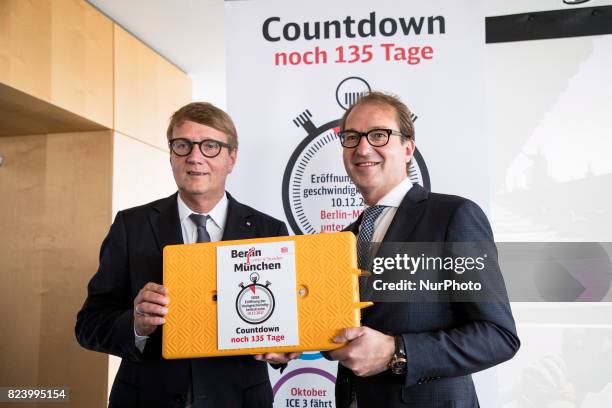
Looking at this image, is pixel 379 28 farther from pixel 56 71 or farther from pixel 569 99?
pixel 56 71

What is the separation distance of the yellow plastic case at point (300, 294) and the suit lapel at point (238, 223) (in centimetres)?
31

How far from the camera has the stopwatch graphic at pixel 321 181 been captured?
6.10 ft

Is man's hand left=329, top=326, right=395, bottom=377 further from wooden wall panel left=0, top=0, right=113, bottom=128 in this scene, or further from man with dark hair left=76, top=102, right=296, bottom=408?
wooden wall panel left=0, top=0, right=113, bottom=128

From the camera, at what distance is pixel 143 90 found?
393 centimetres

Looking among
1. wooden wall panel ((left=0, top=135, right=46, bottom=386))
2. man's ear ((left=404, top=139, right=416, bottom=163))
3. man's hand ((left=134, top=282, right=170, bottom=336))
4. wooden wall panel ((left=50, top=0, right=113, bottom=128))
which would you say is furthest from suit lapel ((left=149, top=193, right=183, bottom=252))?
wooden wall panel ((left=0, top=135, right=46, bottom=386))

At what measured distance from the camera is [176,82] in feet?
14.5

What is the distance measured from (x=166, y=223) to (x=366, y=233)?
0.54m

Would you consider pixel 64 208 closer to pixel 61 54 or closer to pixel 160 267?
pixel 61 54

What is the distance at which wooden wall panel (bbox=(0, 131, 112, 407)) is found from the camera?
351 cm

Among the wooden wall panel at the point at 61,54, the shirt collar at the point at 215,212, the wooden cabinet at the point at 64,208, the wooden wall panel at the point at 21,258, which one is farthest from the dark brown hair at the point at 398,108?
the wooden wall panel at the point at 21,258

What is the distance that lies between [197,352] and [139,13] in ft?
9.37

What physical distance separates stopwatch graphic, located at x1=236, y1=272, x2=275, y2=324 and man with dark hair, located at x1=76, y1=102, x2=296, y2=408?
0.32m

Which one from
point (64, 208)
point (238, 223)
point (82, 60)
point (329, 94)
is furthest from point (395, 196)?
point (64, 208)

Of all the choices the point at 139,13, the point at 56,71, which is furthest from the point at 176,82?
the point at 56,71
